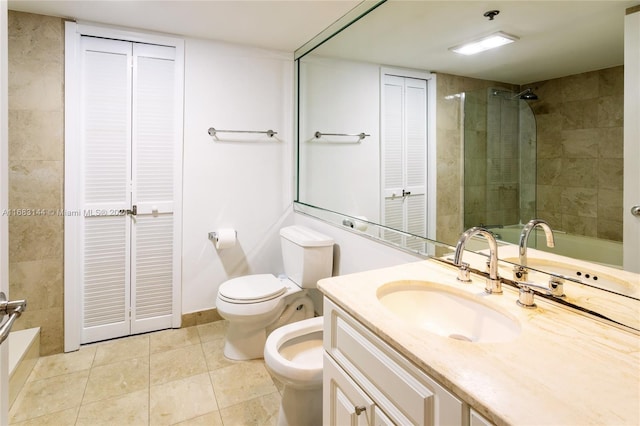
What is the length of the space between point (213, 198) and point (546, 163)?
2.20 metres

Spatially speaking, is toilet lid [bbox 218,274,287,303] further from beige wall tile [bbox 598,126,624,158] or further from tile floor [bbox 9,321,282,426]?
beige wall tile [bbox 598,126,624,158]

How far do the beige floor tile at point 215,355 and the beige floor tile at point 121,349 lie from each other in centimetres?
38

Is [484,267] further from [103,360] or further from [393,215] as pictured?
[103,360]

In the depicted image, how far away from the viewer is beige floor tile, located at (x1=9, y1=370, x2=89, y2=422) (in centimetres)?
175

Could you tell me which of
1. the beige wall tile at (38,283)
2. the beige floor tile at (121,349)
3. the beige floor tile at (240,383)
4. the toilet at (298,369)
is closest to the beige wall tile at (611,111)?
the toilet at (298,369)

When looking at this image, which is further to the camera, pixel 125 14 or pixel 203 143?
pixel 203 143

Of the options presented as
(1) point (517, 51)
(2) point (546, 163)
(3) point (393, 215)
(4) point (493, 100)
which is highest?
(1) point (517, 51)

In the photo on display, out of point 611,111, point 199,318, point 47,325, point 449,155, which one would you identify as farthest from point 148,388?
point 611,111

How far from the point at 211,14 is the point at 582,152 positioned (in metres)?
2.11

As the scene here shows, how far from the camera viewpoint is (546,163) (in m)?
1.11

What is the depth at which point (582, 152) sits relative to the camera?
1004mm

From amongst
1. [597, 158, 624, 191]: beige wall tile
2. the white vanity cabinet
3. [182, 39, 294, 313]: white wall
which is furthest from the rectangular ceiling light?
[182, 39, 294, 313]: white wall

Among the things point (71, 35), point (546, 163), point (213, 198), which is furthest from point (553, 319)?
point (71, 35)

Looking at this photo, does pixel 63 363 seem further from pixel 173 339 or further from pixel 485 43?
pixel 485 43
